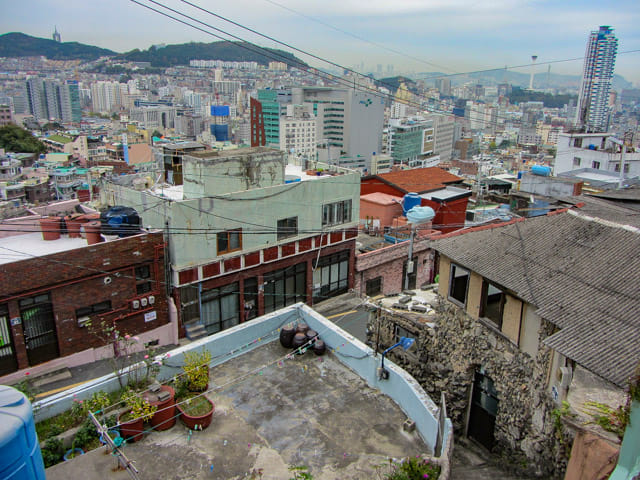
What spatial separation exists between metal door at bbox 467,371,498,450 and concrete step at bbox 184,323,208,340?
1398 cm

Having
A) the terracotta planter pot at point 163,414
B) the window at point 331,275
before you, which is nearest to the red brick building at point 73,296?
the terracotta planter pot at point 163,414

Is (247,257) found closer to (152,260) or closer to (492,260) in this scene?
(152,260)

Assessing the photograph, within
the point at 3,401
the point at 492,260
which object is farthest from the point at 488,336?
the point at 3,401

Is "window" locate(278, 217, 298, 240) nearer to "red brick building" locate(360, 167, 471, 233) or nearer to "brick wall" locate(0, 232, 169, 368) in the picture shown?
"brick wall" locate(0, 232, 169, 368)

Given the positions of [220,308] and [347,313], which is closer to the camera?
[220,308]

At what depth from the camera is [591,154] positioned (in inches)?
2475

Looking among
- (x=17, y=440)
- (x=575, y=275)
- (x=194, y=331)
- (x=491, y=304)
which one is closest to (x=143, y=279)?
(x=194, y=331)

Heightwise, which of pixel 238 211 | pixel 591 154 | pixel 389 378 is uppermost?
pixel 591 154

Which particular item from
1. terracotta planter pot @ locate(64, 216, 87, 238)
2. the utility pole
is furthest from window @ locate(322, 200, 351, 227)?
the utility pole

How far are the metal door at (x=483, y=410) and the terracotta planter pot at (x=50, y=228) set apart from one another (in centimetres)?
2021

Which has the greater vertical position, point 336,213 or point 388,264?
point 336,213

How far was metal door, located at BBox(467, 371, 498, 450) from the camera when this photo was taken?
59.7ft

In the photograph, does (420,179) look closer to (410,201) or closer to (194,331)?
(410,201)

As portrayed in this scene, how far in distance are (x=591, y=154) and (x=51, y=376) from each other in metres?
65.1
